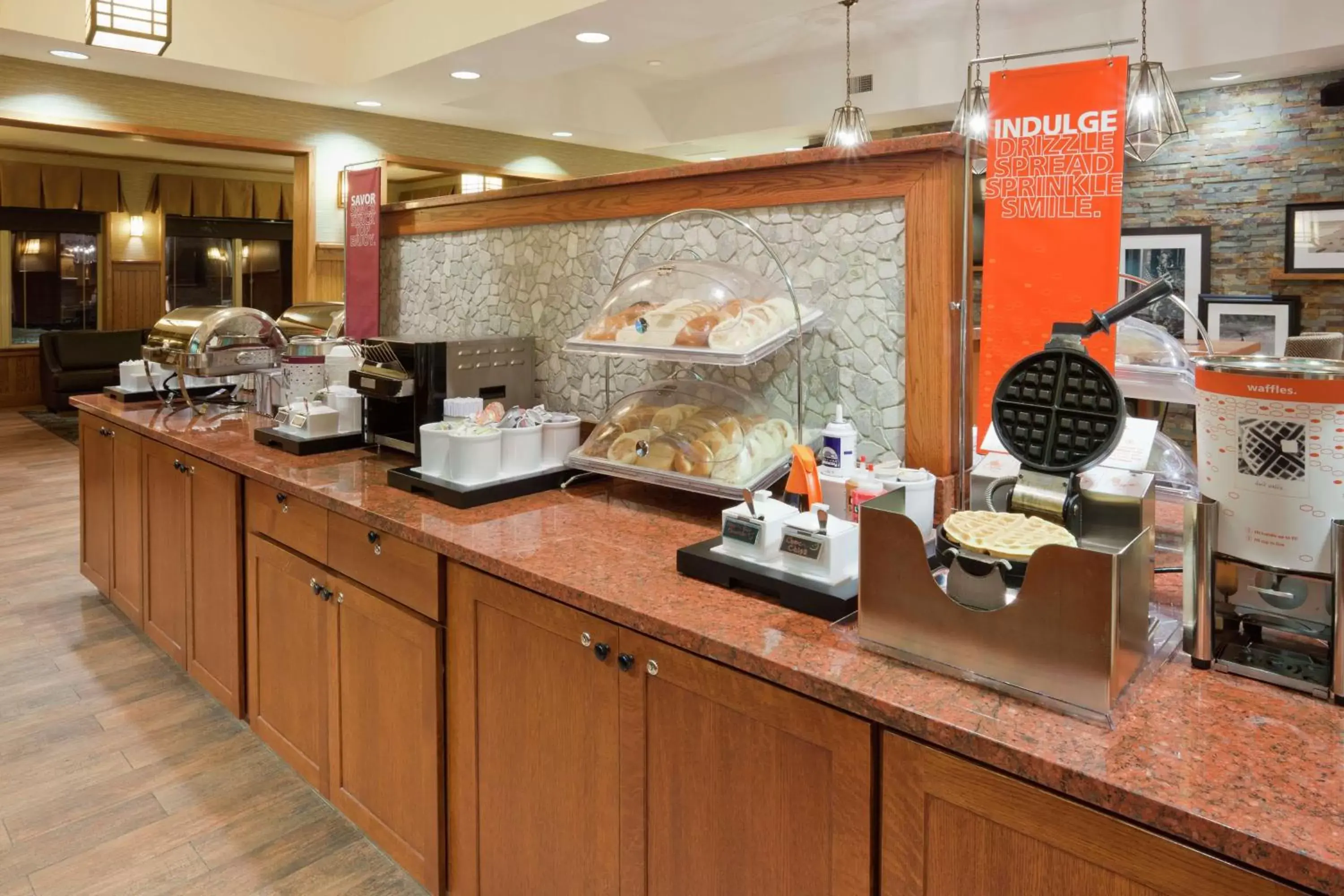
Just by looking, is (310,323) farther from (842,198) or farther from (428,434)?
(842,198)

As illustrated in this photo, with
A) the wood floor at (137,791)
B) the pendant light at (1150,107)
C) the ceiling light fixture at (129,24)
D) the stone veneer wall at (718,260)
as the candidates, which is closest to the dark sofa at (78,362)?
the wood floor at (137,791)

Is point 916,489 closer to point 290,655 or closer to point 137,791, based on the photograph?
point 290,655

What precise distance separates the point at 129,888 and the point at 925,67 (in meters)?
6.40

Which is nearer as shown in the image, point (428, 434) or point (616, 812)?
point (616, 812)

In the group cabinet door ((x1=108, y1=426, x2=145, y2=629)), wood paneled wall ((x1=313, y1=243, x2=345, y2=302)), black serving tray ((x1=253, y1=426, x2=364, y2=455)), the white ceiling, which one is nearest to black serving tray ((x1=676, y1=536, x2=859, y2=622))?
black serving tray ((x1=253, y1=426, x2=364, y2=455))

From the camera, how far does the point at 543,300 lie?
9.14 ft

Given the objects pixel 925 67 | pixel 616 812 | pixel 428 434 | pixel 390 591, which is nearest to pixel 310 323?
pixel 428 434

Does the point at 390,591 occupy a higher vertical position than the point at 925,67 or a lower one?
lower

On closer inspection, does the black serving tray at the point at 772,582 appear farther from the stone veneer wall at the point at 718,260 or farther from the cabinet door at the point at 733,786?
the stone veneer wall at the point at 718,260

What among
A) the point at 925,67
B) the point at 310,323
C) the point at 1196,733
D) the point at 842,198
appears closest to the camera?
the point at 1196,733

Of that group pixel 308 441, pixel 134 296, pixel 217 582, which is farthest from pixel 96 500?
pixel 134 296

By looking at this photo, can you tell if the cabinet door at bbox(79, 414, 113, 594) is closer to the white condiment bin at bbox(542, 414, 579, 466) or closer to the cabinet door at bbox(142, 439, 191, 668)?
the cabinet door at bbox(142, 439, 191, 668)

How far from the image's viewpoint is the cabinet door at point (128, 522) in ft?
11.1

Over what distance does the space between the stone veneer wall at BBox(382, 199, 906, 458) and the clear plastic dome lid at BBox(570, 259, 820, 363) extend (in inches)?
3.4
